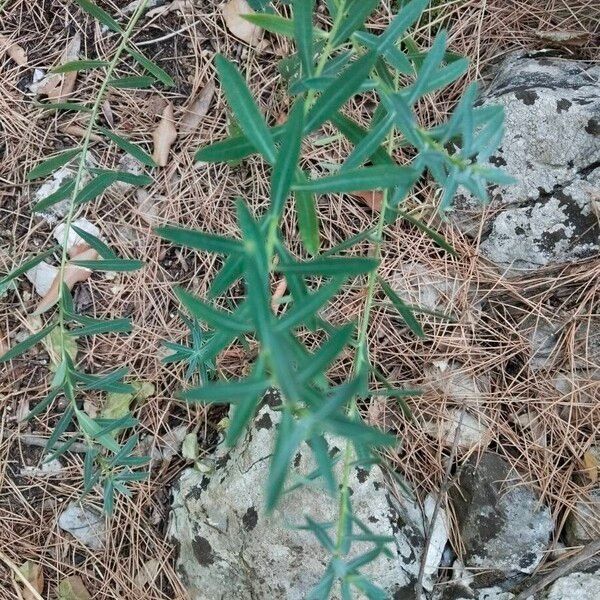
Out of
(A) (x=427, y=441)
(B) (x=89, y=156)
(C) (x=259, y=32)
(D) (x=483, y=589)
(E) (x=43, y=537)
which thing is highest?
(C) (x=259, y=32)

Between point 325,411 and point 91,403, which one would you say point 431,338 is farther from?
point 325,411

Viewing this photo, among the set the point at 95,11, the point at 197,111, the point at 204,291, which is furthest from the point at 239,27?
the point at 204,291

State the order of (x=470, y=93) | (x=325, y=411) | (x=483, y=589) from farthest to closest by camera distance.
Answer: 1. (x=483, y=589)
2. (x=470, y=93)
3. (x=325, y=411)

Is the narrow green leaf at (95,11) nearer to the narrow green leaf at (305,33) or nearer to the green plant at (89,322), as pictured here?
the green plant at (89,322)

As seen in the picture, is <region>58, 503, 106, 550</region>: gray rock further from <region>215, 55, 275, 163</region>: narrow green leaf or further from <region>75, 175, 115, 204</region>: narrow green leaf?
<region>215, 55, 275, 163</region>: narrow green leaf

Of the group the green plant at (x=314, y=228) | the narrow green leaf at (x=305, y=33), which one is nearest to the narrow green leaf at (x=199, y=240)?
the green plant at (x=314, y=228)

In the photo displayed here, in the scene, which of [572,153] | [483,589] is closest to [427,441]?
[483,589]

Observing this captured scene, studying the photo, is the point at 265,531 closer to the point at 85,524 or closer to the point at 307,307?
the point at 85,524
